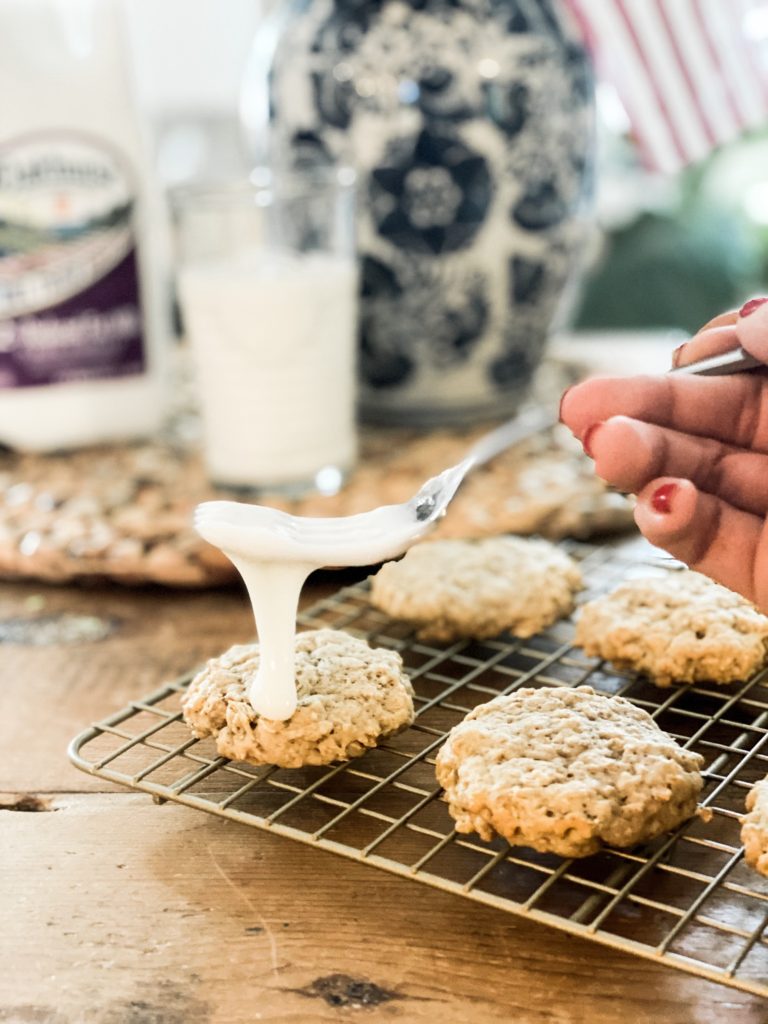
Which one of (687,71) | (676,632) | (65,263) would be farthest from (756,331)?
(687,71)

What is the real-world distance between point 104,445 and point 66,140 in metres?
0.38

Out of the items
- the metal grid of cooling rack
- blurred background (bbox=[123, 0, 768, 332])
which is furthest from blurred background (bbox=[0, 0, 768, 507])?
blurred background (bbox=[123, 0, 768, 332])

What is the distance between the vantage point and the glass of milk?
1.33m

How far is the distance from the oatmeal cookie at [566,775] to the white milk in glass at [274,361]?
2.15 feet

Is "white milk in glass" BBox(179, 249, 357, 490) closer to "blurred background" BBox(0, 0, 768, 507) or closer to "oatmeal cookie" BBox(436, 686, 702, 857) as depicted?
"blurred background" BBox(0, 0, 768, 507)

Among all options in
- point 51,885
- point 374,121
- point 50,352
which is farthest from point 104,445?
point 51,885

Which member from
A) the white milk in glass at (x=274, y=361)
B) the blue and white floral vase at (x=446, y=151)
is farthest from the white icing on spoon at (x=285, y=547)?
the blue and white floral vase at (x=446, y=151)

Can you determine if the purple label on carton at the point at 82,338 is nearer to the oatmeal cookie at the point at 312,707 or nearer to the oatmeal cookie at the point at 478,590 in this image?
the oatmeal cookie at the point at 478,590

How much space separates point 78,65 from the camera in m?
1.41

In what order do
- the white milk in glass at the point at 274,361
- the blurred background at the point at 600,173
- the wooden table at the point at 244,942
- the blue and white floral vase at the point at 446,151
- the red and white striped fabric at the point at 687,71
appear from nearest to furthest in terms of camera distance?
the wooden table at the point at 244,942, the white milk in glass at the point at 274,361, the blue and white floral vase at the point at 446,151, the red and white striped fabric at the point at 687,71, the blurred background at the point at 600,173

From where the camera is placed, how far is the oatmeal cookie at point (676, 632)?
2.92ft

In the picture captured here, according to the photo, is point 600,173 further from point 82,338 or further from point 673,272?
point 82,338

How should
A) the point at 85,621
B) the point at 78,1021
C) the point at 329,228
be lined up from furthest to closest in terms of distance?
the point at 329,228, the point at 85,621, the point at 78,1021

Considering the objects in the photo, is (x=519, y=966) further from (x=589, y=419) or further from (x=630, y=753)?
(x=589, y=419)
